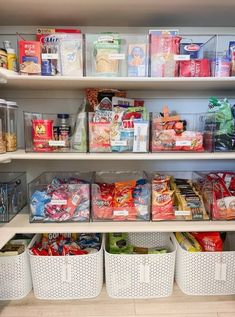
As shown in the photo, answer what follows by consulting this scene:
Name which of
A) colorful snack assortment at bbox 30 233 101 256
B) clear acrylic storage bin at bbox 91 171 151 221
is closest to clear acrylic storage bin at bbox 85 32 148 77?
clear acrylic storage bin at bbox 91 171 151 221

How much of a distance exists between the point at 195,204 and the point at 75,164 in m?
0.75

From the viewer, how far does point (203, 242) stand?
53.4 inches

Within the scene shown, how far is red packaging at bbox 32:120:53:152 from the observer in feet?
4.02

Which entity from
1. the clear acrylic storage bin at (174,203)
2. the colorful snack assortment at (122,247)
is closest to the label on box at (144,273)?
the colorful snack assortment at (122,247)

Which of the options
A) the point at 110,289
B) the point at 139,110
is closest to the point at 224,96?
the point at 139,110

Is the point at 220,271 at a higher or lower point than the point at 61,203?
lower

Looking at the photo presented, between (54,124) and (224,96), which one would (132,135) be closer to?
(54,124)

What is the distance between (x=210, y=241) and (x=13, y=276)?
1.05 metres

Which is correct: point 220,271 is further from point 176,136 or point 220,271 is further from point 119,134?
point 119,134

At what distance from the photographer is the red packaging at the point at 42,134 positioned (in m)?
1.23

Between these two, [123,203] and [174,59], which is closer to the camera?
[174,59]

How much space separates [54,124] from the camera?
132cm

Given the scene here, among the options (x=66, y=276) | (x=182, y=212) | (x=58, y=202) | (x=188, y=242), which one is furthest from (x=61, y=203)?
(x=188, y=242)

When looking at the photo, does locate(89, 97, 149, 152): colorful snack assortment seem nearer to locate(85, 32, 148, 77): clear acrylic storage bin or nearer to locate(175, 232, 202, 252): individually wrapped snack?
locate(85, 32, 148, 77): clear acrylic storage bin
